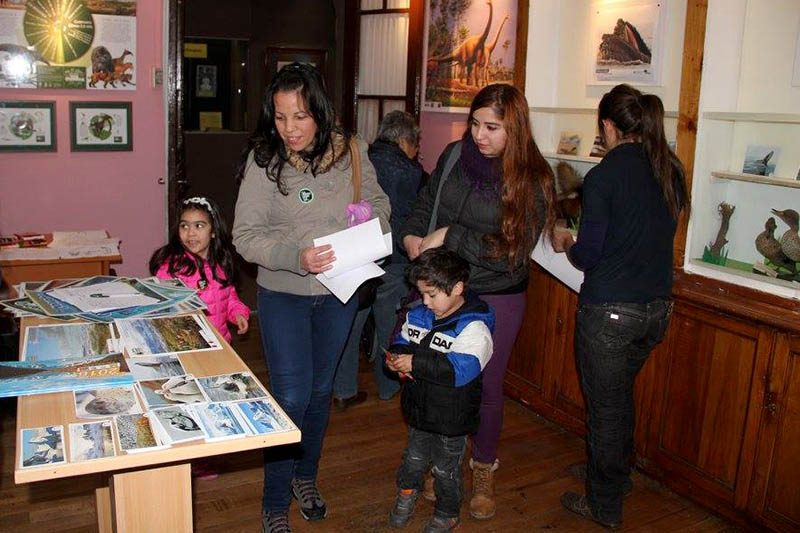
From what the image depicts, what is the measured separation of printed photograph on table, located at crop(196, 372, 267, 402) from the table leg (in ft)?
0.54

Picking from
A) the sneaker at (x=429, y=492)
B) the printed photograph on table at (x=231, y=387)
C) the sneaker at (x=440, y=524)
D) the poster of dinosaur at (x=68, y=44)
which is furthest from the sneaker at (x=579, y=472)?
the poster of dinosaur at (x=68, y=44)

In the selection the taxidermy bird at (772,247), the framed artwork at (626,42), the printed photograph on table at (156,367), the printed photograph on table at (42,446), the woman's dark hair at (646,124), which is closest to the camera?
the printed photograph on table at (42,446)

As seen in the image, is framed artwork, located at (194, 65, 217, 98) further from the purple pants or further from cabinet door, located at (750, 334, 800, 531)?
cabinet door, located at (750, 334, 800, 531)

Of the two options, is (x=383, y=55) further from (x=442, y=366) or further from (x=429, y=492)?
(x=442, y=366)

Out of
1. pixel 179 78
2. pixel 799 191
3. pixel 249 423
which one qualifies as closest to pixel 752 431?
pixel 799 191

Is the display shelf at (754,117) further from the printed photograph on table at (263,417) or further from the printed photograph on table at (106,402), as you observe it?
the printed photograph on table at (106,402)

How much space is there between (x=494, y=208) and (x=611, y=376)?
74 centimetres

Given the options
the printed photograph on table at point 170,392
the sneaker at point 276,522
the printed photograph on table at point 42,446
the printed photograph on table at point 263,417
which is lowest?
the sneaker at point 276,522

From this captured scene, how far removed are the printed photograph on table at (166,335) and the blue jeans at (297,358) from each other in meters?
0.27

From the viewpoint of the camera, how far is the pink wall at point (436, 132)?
5.11 metres

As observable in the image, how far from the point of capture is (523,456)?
11.6ft

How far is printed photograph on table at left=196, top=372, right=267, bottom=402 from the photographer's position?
1.79 m

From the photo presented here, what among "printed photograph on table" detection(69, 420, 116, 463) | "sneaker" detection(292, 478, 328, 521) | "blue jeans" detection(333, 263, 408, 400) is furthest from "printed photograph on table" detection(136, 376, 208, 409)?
"blue jeans" detection(333, 263, 408, 400)

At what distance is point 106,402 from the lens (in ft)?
5.64
